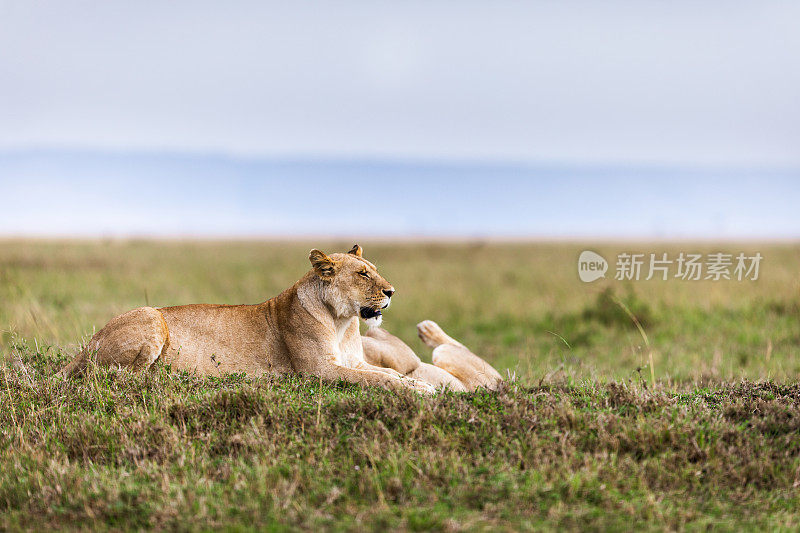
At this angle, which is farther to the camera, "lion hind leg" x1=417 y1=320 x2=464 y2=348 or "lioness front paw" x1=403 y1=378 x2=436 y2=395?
"lion hind leg" x1=417 y1=320 x2=464 y2=348

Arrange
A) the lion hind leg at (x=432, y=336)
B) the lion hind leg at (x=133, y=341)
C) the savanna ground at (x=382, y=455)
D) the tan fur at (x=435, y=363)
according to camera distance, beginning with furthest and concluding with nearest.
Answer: the lion hind leg at (x=432, y=336) → the tan fur at (x=435, y=363) → the lion hind leg at (x=133, y=341) → the savanna ground at (x=382, y=455)

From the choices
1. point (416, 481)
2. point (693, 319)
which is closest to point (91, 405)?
point (416, 481)

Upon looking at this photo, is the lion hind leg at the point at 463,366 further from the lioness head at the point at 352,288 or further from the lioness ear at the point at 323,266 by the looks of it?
the lioness ear at the point at 323,266

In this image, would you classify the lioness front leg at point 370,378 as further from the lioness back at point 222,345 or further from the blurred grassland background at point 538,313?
the blurred grassland background at point 538,313

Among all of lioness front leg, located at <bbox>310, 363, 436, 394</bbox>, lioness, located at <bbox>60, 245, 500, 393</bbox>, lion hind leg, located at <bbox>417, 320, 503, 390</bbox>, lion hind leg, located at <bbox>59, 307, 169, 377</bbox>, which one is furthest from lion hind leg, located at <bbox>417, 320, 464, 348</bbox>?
lion hind leg, located at <bbox>59, 307, 169, 377</bbox>

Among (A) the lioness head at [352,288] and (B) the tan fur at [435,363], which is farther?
(B) the tan fur at [435,363]

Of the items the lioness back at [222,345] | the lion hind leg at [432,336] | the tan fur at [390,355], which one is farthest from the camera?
the lion hind leg at [432,336]

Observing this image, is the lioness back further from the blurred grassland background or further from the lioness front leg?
the blurred grassland background

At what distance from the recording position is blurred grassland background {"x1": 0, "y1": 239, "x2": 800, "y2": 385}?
38.3ft

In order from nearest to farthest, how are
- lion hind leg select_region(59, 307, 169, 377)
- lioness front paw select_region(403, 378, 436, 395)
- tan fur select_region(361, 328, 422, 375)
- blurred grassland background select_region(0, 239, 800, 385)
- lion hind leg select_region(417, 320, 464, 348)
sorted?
lioness front paw select_region(403, 378, 436, 395) → lion hind leg select_region(59, 307, 169, 377) → tan fur select_region(361, 328, 422, 375) → lion hind leg select_region(417, 320, 464, 348) → blurred grassland background select_region(0, 239, 800, 385)

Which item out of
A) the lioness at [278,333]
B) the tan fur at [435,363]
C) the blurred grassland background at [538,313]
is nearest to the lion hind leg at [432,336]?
the tan fur at [435,363]

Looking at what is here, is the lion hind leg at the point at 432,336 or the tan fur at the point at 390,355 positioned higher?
the lion hind leg at the point at 432,336

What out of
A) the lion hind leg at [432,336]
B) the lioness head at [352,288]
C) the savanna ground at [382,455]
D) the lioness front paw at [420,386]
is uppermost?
the lioness head at [352,288]

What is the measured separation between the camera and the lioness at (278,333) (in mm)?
6926
